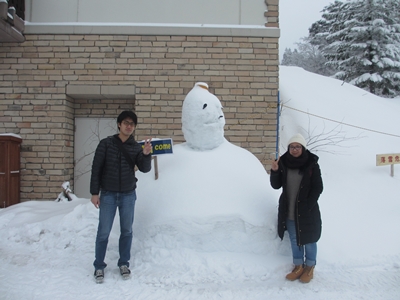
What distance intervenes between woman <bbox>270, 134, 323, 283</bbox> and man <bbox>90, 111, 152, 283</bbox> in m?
1.47

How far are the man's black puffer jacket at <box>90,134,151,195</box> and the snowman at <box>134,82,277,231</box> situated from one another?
2.12 feet

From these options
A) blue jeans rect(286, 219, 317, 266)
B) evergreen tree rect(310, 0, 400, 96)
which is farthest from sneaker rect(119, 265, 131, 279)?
evergreen tree rect(310, 0, 400, 96)

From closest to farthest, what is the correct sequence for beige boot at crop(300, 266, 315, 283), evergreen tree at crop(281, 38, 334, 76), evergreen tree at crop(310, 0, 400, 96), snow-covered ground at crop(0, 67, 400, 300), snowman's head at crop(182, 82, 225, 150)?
snow-covered ground at crop(0, 67, 400, 300) → beige boot at crop(300, 266, 315, 283) → snowman's head at crop(182, 82, 225, 150) → evergreen tree at crop(310, 0, 400, 96) → evergreen tree at crop(281, 38, 334, 76)

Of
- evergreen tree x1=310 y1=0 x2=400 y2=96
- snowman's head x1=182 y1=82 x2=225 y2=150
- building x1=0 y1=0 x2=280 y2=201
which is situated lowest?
snowman's head x1=182 y1=82 x2=225 y2=150

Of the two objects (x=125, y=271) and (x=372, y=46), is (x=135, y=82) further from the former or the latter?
(x=372, y=46)

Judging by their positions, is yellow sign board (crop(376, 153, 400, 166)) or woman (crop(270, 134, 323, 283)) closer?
woman (crop(270, 134, 323, 283))

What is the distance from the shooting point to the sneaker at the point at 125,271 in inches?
118

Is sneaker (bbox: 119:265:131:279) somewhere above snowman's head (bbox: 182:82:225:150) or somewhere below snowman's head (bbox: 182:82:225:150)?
below

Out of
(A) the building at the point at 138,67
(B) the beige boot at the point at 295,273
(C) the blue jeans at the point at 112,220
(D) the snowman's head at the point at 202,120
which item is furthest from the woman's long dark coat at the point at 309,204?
(A) the building at the point at 138,67

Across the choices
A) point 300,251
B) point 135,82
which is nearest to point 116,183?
point 300,251

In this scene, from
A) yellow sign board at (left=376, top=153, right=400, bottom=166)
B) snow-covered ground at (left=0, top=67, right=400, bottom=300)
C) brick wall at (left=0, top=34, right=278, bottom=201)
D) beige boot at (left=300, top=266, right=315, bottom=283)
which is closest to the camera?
snow-covered ground at (left=0, top=67, right=400, bottom=300)

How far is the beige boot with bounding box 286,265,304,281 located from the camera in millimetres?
3045

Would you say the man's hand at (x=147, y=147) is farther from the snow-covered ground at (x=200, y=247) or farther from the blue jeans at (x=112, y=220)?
the snow-covered ground at (x=200, y=247)

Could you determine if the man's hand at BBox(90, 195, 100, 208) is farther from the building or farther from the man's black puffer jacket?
the building
